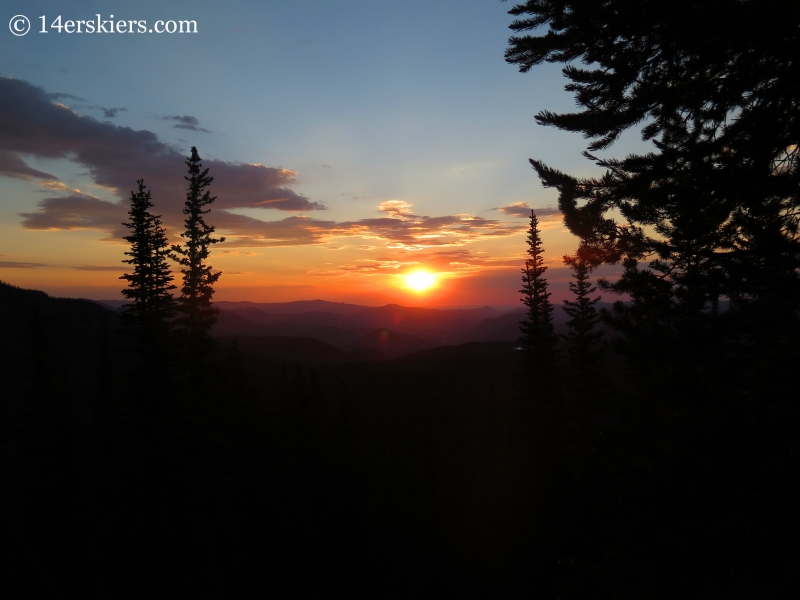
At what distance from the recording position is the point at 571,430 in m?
30.8

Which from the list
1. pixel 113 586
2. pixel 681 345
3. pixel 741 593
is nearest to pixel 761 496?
pixel 741 593

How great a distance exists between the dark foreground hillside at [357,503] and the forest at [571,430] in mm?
70

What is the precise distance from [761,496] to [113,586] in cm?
2113

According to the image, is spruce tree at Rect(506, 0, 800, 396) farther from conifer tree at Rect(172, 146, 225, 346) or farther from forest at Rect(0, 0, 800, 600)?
conifer tree at Rect(172, 146, 225, 346)

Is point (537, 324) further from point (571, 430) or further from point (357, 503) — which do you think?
point (357, 503)

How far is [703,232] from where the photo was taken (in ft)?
20.8

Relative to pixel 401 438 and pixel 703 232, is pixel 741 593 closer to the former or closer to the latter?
pixel 703 232

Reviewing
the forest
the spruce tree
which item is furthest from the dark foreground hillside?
the spruce tree

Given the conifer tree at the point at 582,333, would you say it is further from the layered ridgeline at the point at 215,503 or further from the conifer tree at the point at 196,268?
the conifer tree at the point at 196,268

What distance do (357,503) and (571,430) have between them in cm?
1645

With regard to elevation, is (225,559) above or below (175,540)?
below

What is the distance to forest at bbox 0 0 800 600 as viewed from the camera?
5.57 m

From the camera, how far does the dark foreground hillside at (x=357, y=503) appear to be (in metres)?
6.86

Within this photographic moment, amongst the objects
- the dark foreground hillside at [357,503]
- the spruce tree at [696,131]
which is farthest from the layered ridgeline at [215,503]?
the spruce tree at [696,131]
